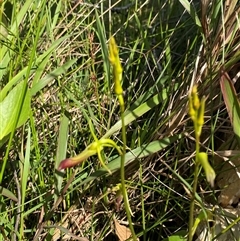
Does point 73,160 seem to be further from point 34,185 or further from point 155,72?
point 155,72

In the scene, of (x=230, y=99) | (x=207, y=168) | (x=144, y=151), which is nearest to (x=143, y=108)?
(x=144, y=151)

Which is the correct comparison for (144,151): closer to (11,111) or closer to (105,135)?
(105,135)

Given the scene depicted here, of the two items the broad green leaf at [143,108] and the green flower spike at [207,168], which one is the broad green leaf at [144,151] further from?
the green flower spike at [207,168]

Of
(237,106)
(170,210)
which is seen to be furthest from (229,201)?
(237,106)

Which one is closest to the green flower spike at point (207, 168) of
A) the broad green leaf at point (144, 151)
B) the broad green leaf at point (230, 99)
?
the broad green leaf at point (230, 99)

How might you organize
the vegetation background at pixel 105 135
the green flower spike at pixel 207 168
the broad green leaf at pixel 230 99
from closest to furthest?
1. the green flower spike at pixel 207 168
2. the broad green leaf at pixel 230 99
3. the vegetation background at pixel 105 135

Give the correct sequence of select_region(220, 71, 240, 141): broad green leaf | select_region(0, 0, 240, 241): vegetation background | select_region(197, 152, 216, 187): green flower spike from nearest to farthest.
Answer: select_region(197, 152, 216, 187): green flower spike, select_region(220, 71, 240, 141): broad green leaf, select_region(0, 0, 240, 241): vegetation background

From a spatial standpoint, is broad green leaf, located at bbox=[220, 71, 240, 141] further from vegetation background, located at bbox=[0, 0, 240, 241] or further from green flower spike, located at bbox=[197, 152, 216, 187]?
green flower spike, located at bbox=[197, 152, 216, 187]

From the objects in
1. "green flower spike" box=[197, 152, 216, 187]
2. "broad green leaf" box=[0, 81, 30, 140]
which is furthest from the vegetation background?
"green flower spike" box=[197, 152, 216, 187]
